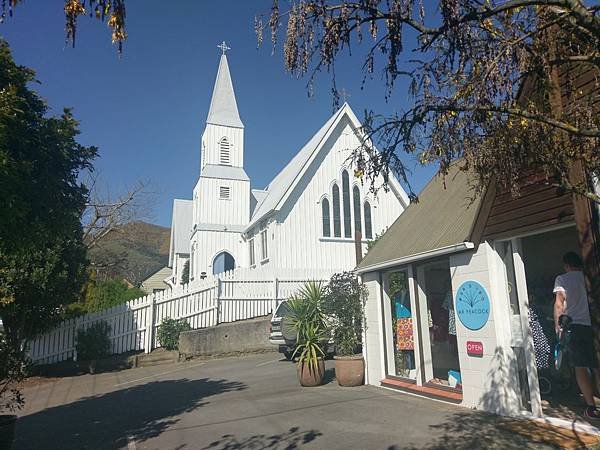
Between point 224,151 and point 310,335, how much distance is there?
2199cm

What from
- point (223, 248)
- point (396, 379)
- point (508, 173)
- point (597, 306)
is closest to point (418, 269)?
point (396, 379)

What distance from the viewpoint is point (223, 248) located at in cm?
2767

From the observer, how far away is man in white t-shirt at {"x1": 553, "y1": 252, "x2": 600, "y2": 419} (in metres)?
Result: 5.83

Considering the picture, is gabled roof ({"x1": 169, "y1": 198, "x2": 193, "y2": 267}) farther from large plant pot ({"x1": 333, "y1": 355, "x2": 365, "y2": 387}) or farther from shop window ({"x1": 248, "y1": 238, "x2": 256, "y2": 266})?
large plant pot ({"x1": 333, "y1": 355, "x2": 365, "y2": 387})

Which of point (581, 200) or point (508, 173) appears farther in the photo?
point (581, 200)

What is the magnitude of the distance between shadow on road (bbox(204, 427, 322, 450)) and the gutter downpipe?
11.6ft

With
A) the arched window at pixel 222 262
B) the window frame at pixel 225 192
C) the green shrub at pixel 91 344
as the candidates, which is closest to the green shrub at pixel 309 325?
the green shrub at pixel 91 344

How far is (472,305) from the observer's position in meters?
7.12

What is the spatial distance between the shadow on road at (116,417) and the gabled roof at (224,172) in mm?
18475

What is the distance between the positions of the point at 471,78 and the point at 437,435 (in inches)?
178

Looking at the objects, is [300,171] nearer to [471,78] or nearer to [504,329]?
[504,329]

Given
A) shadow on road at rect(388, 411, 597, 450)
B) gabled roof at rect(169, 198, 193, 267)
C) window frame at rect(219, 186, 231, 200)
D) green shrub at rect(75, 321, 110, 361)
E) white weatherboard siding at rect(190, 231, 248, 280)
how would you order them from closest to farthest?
shadow on road at rect(388, 411, 597, 450), green shrub at rect(75, 321, 110, 361), white weatherboard siding at rect(190, 231, 248, 280), window frame at rect(219, 186, 231, 200), gabled roof at rect(169, 198, 193, 267)

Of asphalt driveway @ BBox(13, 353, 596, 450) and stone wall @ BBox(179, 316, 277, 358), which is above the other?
stone wall @ BBox(179, 316, 277, 358)

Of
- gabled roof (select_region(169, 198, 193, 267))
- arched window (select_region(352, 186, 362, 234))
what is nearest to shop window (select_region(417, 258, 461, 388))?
arched window (select_region(352, 186, 362, 234))
